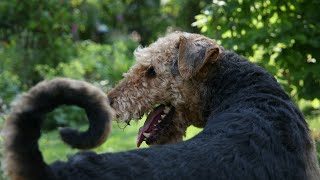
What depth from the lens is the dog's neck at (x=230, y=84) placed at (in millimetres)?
3740

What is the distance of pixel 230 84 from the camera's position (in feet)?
12.8

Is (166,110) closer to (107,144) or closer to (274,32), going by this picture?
(274,32)

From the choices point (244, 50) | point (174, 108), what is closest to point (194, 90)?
point (174, 108)

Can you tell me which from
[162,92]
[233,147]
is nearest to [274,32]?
[162,92]

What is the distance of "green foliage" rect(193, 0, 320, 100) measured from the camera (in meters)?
6.48

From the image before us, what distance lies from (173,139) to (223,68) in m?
0.63

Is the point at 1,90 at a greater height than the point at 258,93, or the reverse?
the point at 1,90

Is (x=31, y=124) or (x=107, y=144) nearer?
(x=31, y=124)

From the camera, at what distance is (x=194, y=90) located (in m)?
4.11

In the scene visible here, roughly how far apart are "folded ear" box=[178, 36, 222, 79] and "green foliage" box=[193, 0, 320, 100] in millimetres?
2343

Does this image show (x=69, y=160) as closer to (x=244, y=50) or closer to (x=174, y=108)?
(x=174, y=108)

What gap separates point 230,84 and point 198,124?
1.57ft

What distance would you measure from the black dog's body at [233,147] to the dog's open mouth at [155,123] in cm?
32

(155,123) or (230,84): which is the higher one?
(230,84)
